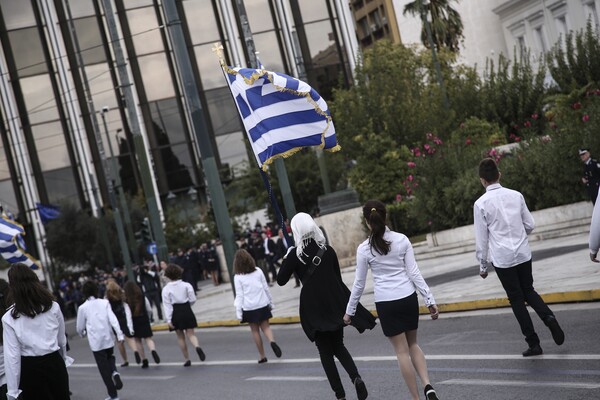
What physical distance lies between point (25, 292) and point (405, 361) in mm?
3199

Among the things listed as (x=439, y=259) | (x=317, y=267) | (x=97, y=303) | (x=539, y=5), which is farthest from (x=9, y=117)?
(x=317, y=267)

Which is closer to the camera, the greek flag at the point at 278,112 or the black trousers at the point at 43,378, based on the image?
the black trousers at the point at 43,378

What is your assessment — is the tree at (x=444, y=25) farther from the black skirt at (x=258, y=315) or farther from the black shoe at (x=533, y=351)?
the black shoe at (x=533, y=351)

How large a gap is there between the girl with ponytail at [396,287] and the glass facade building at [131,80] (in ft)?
203

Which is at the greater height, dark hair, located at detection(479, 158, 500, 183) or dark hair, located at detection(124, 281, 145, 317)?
dark hair, located at detection(479, 158, 500, 183)

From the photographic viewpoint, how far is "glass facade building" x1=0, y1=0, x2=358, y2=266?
2785 inches

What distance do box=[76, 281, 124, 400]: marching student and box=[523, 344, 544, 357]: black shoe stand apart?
6684 mm

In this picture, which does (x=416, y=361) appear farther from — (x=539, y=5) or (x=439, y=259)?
(x=539, y=5)

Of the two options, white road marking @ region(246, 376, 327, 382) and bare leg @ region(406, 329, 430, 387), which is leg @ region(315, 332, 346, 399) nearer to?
bare leg @ region(406, 329, 430, 387)

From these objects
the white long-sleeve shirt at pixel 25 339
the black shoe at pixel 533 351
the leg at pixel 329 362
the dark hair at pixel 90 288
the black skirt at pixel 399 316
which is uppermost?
the white long-sleeve shirt at pixel 25 339

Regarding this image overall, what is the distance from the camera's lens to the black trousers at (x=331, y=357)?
377 inches

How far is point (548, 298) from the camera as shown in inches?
523

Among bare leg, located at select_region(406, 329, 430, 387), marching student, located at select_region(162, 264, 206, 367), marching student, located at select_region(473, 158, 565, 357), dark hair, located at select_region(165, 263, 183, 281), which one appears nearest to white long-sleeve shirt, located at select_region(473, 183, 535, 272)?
marching student, located at select_region(473, 158, 565, 357)

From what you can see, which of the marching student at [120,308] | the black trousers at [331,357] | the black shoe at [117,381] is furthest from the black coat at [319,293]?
the marching student at [120,308]
